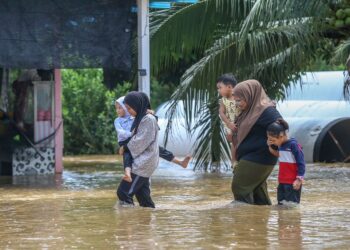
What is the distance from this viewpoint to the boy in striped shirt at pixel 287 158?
9789 mm

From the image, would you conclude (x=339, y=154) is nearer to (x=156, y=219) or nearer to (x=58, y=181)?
(x=58, y=181)

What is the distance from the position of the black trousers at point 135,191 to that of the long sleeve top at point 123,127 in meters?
0.71

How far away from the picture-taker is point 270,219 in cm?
926

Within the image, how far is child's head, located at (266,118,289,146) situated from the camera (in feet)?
32.0

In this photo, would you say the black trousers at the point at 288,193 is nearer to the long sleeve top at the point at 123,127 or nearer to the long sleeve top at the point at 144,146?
the long sleeve top at the point at 144,146

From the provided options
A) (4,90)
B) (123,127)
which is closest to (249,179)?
(123,127)

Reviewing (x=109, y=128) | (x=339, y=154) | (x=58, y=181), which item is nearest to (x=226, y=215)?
(x=58, y=181)

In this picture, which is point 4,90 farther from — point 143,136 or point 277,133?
point 277,133

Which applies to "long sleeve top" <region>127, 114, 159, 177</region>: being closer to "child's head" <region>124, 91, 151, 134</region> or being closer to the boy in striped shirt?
"child's head" <region>124, 91, 151, 134</region>

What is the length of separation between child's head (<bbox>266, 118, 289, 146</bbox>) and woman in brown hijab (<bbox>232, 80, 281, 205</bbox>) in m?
0.24

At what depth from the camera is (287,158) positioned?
9953 mm

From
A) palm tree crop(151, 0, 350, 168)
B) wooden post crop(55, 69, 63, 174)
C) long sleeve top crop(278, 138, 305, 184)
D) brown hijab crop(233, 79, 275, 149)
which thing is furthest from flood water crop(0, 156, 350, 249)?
wooden post crop(55, 69, 63, 174)

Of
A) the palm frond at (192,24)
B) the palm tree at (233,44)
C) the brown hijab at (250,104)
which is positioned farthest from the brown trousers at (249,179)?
the palm frond at (192,24)

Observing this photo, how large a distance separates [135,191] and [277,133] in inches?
63.4
